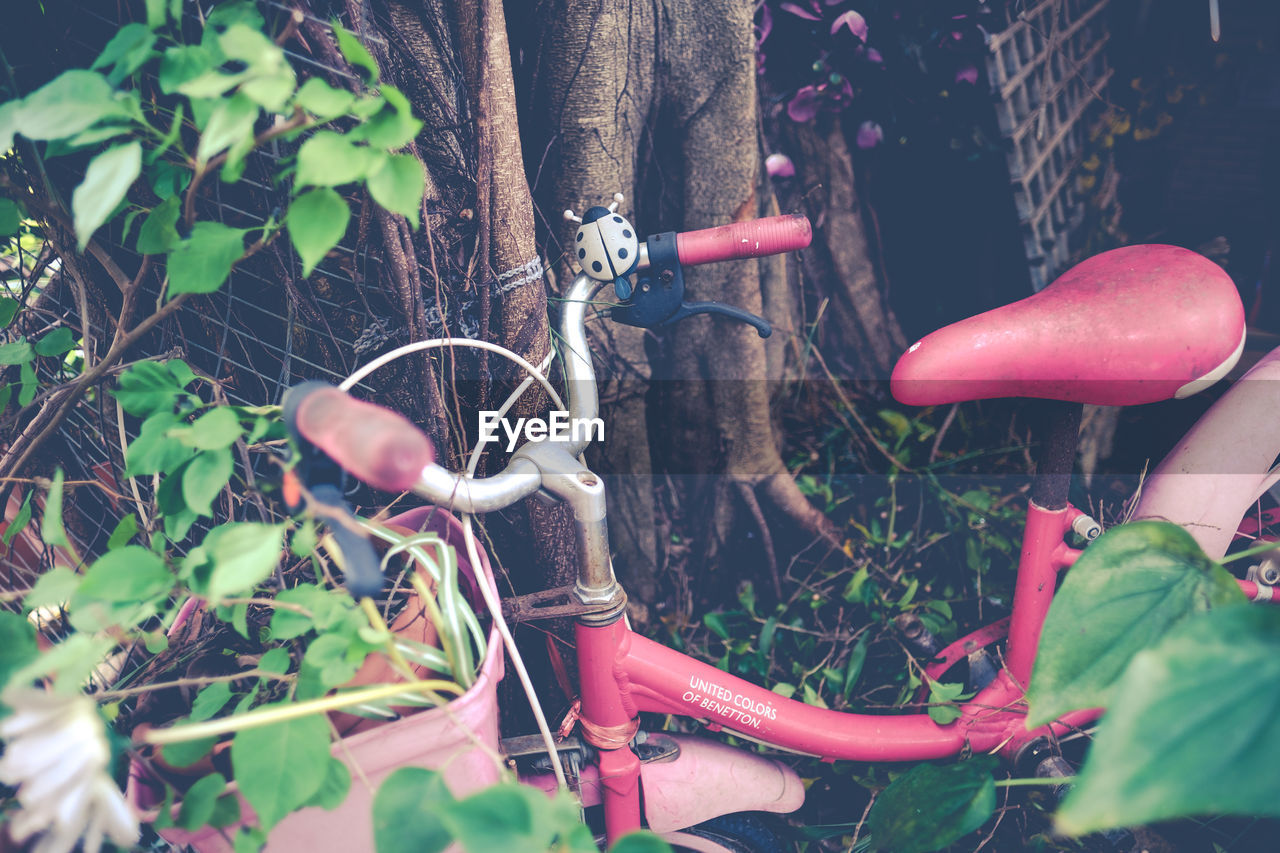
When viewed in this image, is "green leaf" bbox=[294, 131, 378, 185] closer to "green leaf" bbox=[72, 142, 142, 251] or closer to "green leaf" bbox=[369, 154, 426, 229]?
"green leaf" bbox=[369, 154, 426, 229]

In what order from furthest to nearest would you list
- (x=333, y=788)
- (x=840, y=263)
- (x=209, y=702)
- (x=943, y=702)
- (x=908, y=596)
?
(x=840, y=263) → (x=908, y=596) → (x=943, y=702) → (x=209, y=702) → (x=333, y=788)

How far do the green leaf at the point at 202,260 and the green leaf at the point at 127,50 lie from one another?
→ 168 mm

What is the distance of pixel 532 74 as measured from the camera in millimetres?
1484

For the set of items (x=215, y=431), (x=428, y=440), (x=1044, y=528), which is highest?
(x=215, y=431)

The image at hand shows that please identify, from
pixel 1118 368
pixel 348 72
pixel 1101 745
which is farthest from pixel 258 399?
pixel 1118 368

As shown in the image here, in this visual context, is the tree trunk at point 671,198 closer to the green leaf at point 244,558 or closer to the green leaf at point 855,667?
the green leaf at point 855,667

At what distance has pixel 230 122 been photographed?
66 cm

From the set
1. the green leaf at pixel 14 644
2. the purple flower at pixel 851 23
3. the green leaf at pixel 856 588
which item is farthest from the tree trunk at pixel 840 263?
the green leaf at pixel 14 644

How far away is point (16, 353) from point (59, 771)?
0.82 meters

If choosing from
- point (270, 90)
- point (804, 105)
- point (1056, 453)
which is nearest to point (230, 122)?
point (270, 90)

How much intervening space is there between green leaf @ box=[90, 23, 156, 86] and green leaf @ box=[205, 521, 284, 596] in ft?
1.62

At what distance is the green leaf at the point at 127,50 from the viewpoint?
73 centimetres

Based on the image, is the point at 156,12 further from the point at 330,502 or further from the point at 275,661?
the point at 275,661

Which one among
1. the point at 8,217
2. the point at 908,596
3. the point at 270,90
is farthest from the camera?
the point at 908,596
